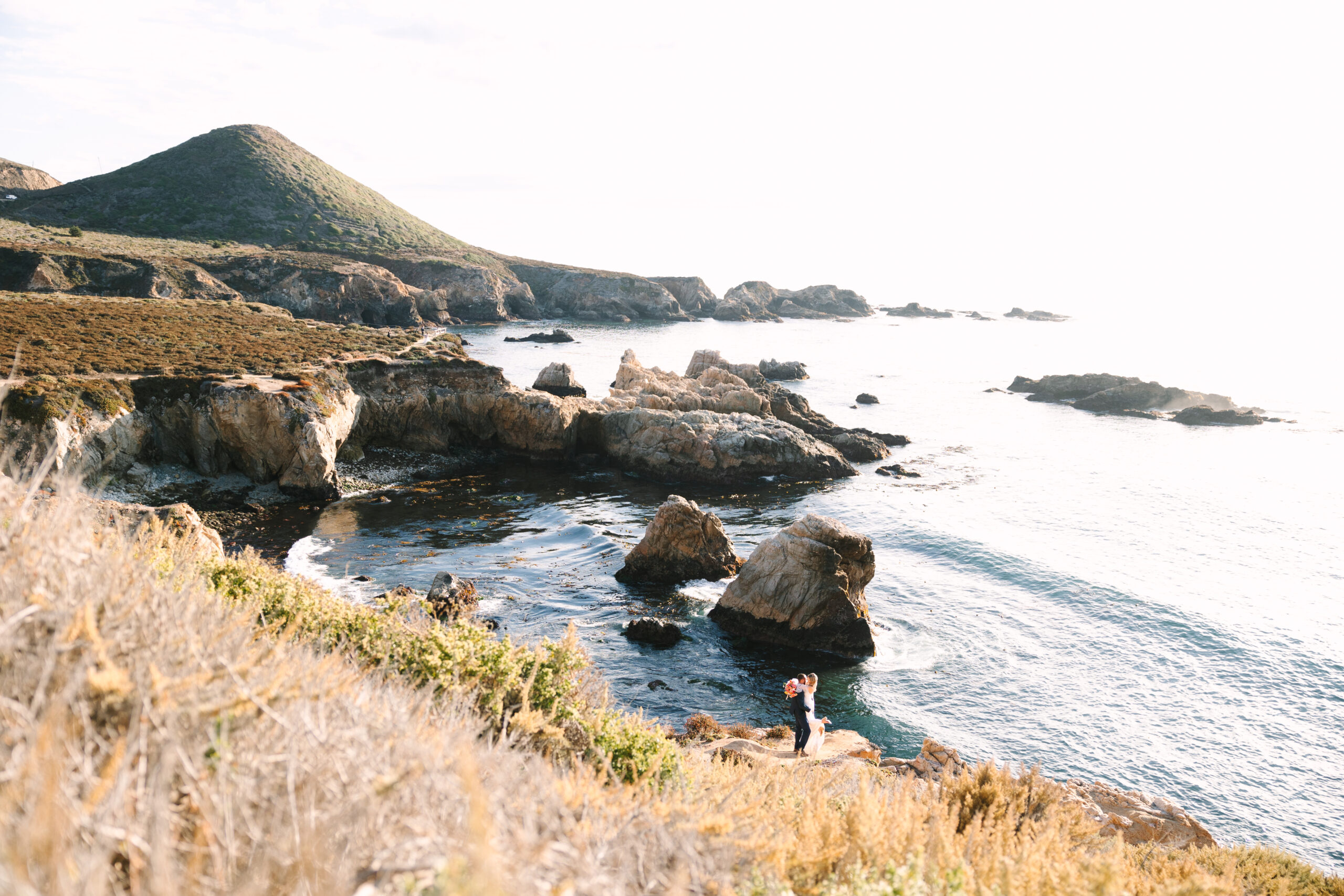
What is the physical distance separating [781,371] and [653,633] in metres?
63.9

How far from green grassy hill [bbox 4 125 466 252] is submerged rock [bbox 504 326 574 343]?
161 feet

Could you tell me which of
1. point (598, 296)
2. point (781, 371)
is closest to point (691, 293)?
point (598, 296)

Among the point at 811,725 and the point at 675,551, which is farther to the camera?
the point at 675,551

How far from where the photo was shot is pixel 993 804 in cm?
884

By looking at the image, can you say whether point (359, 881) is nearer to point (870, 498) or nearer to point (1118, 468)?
point (870, 498)

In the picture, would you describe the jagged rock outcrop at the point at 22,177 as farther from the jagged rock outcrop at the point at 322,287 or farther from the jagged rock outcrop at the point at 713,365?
the jagged rock outcrop at the point at 713,365

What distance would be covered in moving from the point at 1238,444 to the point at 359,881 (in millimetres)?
70067

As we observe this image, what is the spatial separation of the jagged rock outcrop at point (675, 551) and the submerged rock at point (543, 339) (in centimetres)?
8383

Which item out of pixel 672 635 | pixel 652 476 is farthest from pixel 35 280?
pixel 672 635

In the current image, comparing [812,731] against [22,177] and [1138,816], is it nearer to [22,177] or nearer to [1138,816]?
[1138,816]

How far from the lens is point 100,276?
71000 millimetres

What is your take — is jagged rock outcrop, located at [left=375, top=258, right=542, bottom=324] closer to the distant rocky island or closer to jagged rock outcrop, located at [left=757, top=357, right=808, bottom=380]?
jagged rock outcrop, located at [left=757, top=357, right=808, bottom=380]

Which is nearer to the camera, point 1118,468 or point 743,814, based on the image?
point 743,814

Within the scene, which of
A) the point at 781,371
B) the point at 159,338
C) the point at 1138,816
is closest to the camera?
the point at 1138,816
